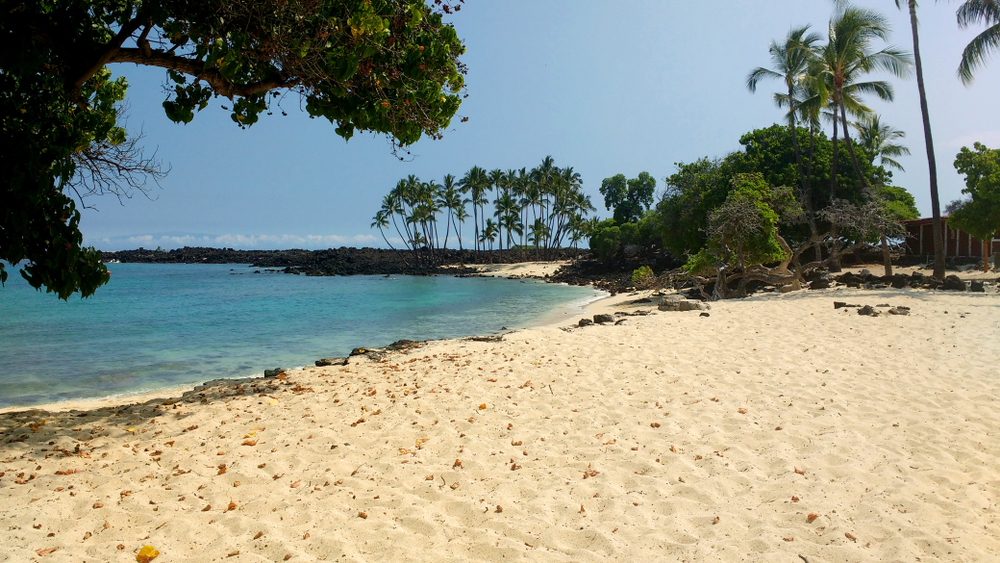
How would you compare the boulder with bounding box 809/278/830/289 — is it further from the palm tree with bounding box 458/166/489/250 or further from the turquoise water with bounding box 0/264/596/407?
the palm tree with bounding box 458/166/489/250

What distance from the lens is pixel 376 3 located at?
6.43 metres

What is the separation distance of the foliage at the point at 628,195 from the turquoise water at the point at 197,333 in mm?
39436

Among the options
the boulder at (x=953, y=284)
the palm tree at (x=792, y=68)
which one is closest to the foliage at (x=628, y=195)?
the palm tree at (x=792, y=68)

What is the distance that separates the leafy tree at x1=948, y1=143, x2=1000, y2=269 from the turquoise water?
17368mm

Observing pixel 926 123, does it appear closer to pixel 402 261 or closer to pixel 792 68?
pixel 792 68

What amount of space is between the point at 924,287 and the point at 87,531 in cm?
2243

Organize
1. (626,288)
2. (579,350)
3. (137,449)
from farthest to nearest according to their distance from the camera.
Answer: (626,288) < (579,350) < (137,449)

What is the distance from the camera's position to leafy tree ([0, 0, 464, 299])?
229 inches

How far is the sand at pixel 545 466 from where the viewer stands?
11.6 feet

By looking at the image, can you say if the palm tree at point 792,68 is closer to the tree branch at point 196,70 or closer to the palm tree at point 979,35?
the palm tree at point 979,35

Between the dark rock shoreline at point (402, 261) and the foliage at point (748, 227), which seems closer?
the foliage at point (748, 227)

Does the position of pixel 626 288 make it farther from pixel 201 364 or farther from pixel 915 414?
pixel 915 414

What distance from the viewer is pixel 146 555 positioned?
3424 mm

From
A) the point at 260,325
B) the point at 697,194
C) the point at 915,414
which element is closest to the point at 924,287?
the point at 697,194
